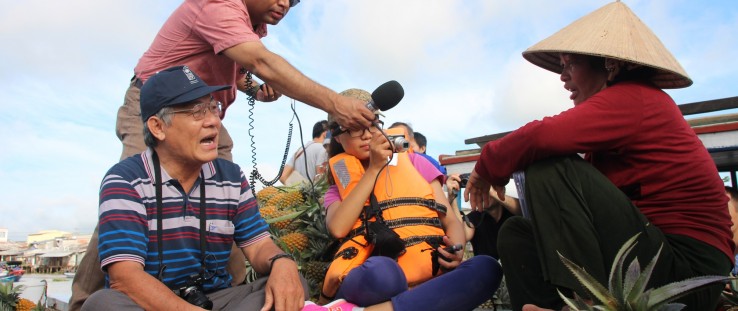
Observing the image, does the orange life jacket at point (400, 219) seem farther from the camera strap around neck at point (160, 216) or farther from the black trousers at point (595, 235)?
A: the black trousers at point (595, 235)

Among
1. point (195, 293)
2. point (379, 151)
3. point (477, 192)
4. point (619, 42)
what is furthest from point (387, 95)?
point (195, 293)

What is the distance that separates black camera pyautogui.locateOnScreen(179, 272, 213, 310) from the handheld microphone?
4.61ft

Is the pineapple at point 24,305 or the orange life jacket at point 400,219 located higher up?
the orange life jacket at point 400,219

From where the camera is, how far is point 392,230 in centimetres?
352

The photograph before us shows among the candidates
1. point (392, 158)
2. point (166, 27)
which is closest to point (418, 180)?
point (392, 158)

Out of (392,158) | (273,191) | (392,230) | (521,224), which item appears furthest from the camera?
(273,191)

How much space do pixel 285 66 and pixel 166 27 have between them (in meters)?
0.93

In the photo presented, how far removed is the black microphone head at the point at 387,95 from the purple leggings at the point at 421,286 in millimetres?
929

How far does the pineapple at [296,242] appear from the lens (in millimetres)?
4805

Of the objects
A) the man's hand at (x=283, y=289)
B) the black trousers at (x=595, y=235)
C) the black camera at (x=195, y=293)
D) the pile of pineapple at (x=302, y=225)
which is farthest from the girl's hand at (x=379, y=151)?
the black camera at (x=195, y=293)

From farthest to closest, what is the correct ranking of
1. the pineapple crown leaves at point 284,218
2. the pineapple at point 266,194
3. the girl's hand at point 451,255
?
the pineapple at point 266,194, the pineapple crown leaves at point 284,218, the girl's hand at point 451,255

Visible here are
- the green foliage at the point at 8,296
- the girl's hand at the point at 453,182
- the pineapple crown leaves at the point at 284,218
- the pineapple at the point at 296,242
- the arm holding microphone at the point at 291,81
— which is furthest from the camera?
the green foliage at the point at 8,296

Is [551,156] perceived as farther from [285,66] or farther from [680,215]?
[285,66]

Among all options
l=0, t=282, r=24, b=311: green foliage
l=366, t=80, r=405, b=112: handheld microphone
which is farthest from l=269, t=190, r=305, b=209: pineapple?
l=0, t=282, r=24, b=311: green foliage
